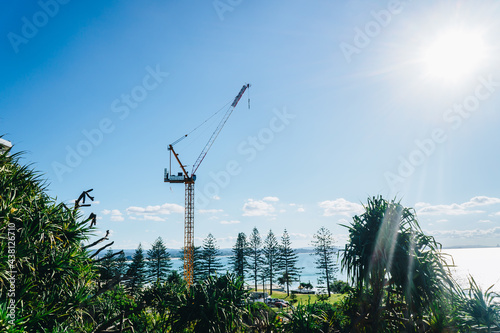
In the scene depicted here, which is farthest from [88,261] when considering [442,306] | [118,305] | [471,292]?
[471,292]

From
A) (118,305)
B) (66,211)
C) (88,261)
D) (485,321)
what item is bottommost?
(118,305)

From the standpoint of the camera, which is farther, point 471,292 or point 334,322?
point 334,322

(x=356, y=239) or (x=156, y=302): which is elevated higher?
(x=356, y=239)

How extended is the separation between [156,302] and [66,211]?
440 inches

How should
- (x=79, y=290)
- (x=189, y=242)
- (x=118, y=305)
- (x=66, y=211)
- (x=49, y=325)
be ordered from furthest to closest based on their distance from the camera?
(x=189, y=242) < (x=118, y=305) < (x=66, y=211) < (x=79, y=290) < (x=49, y=325)

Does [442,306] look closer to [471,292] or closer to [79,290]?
[471,292]

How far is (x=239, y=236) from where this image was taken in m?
79.6

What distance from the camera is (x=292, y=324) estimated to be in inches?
600

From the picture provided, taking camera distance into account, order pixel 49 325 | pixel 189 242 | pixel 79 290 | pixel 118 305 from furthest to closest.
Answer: pixel 189 242
pixel 118 305
pixel 79 290
pixel 49 325

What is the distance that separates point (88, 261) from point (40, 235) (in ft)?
9.36

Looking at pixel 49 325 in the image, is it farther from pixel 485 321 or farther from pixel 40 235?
pixel 485 321

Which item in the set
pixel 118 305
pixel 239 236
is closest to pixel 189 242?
pixel 239 236

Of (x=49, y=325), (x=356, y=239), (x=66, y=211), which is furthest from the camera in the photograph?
(x=356, y=239)

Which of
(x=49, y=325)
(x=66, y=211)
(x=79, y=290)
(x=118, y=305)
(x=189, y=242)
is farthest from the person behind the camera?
(x=189, y=242)
